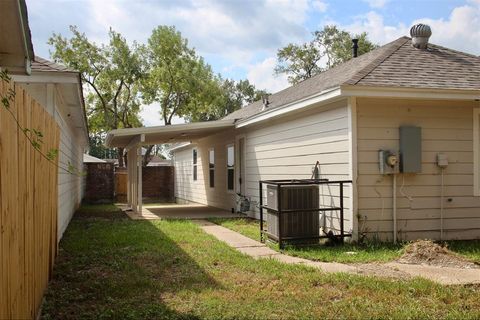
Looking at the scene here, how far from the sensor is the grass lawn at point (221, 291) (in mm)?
4305

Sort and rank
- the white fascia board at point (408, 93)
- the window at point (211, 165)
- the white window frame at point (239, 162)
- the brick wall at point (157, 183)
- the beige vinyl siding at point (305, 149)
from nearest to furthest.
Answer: the white fascia board at point (408, 93)
the beige vinyl siding at point (305, 149)
the white window frame at point (239, 162)
the window at point (211, 165)
the brick wall at point (157, 183)

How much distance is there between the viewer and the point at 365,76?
26.3ft

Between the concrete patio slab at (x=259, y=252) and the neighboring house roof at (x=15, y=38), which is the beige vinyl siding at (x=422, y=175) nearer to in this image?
the concrete patio slab at (x=259, y=252)

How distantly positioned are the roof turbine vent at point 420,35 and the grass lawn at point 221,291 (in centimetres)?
590

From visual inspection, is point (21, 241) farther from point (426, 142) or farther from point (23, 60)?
point (426, 142)

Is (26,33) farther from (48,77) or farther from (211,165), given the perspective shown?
(211,165)

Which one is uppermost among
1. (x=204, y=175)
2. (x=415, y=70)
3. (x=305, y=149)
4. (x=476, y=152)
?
(x=415, y=70)

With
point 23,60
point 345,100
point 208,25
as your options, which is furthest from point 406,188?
point 208,25

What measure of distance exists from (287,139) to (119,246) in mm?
4314

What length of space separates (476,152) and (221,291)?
5668 mm

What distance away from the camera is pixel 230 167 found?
1504 centimetres

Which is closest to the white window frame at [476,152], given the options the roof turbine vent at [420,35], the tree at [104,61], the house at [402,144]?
the house at [402,144]

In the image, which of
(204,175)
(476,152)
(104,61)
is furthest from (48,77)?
(104,61)

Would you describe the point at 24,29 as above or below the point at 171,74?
below
